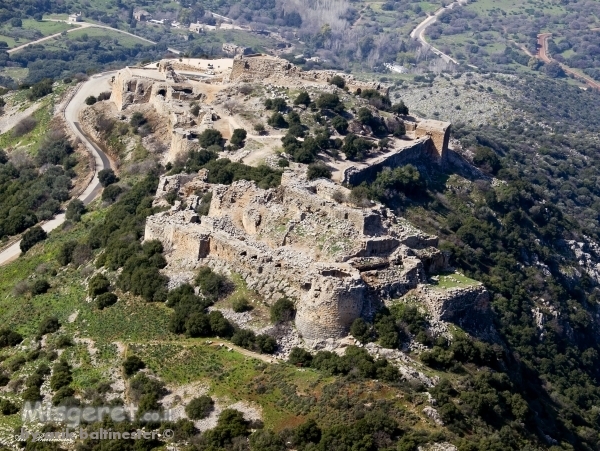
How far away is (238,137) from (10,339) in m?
25.3

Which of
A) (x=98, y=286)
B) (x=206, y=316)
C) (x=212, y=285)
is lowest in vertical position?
(x=98, y=286)

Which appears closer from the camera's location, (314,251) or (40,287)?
(314,251)

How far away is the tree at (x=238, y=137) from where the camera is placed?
230ft

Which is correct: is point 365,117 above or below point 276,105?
below

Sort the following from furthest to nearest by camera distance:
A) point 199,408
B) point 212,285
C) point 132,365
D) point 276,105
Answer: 1. point 276,105
2. point 212,285
3. point 132,365
4. point 199,408

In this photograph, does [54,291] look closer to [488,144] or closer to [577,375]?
[577,375]

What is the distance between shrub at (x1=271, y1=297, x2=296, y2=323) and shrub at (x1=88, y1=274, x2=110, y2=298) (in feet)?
34.4

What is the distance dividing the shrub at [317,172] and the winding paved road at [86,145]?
19.5 metres

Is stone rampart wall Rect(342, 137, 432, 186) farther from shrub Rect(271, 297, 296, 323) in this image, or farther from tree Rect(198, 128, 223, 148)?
shrub Rect(271, 297, 296, 323)

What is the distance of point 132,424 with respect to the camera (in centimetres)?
4000

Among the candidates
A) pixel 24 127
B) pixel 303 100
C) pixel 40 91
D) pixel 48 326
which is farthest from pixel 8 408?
pixel 40 91

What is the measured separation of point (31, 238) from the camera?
2653 inches

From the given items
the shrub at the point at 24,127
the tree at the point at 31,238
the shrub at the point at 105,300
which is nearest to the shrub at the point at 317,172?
the shrub at the point at 105,300

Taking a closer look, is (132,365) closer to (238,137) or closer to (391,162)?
(238,137)
